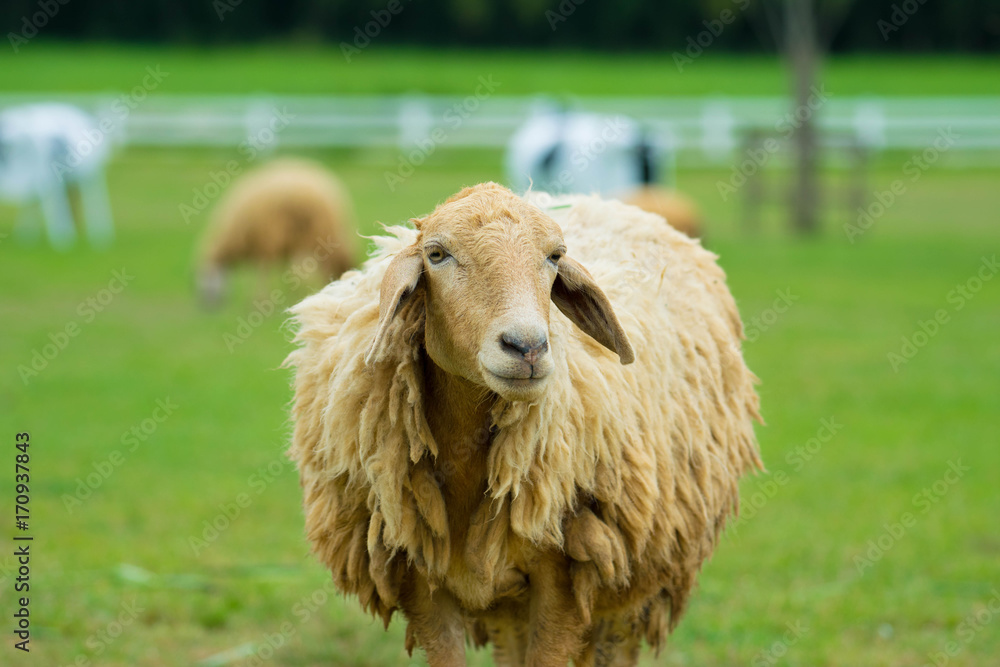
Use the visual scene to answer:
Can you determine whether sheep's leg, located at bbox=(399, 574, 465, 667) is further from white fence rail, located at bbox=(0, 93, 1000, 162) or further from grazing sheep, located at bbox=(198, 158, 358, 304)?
white fence rail, located at bbox=(0, 93, 1000, 162)

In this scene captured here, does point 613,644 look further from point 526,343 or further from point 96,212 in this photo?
point 96,212

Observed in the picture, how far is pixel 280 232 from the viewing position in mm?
12516

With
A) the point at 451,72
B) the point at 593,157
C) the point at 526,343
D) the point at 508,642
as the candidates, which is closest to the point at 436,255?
the point at 526,343

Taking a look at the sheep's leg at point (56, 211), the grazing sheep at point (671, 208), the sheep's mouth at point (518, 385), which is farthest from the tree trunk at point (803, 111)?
the sheep's mouth at point (518, 385)

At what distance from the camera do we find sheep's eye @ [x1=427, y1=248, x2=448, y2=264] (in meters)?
3.04

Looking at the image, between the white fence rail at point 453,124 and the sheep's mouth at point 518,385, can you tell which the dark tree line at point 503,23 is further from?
the sheep's mouth at point 518,385

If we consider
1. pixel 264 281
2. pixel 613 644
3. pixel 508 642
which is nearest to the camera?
pixel 508 642

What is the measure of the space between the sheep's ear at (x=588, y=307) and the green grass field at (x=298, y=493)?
1764 millimetres

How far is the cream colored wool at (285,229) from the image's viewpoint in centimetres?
1254

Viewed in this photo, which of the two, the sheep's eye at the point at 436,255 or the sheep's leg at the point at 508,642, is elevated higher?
the sheep's eye at the point at 436,255

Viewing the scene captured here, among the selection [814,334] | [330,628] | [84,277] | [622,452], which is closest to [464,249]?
[622,452]

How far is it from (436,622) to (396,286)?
1.15 metres

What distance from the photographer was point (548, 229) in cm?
310

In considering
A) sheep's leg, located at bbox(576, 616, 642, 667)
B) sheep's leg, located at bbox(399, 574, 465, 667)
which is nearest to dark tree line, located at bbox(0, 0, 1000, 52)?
sheep's leg, located at bbox(576, 616, 642, 667)
